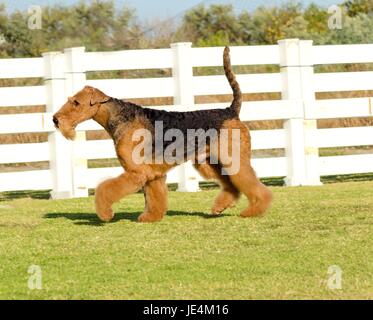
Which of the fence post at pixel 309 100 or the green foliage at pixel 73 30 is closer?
the fence post at pixel 309 100

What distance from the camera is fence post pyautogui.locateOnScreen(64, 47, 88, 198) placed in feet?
46.4

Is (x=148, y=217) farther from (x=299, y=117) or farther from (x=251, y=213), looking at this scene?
(x=299, y=117)

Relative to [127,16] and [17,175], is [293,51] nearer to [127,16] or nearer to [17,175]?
[17,175]

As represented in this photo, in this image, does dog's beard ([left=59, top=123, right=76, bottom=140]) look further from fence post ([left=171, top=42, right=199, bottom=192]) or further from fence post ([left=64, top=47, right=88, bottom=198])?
fence post ([left=171, top=42, right=199, bottom=192])

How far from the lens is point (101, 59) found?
1434cm

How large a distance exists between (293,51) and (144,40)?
16603 millimetres

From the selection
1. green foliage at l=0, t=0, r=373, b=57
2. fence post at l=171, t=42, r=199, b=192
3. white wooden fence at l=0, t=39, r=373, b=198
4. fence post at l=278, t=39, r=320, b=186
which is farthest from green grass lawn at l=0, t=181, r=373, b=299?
green foliage at l=0, t=0, r=373, b=57

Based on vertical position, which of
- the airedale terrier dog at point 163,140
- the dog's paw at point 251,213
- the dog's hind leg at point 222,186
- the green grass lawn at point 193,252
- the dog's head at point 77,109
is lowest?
the green grass lawn at point 193,252

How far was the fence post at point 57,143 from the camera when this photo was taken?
14094 mm

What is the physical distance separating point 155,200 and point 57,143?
378cm

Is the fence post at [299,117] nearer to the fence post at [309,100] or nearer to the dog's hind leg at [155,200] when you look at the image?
the fence post at [309,100]

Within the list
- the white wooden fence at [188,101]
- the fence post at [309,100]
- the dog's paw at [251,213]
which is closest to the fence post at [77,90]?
the white wooden fence at [188,101]

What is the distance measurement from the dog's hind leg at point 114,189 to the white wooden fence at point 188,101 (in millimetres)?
3933
